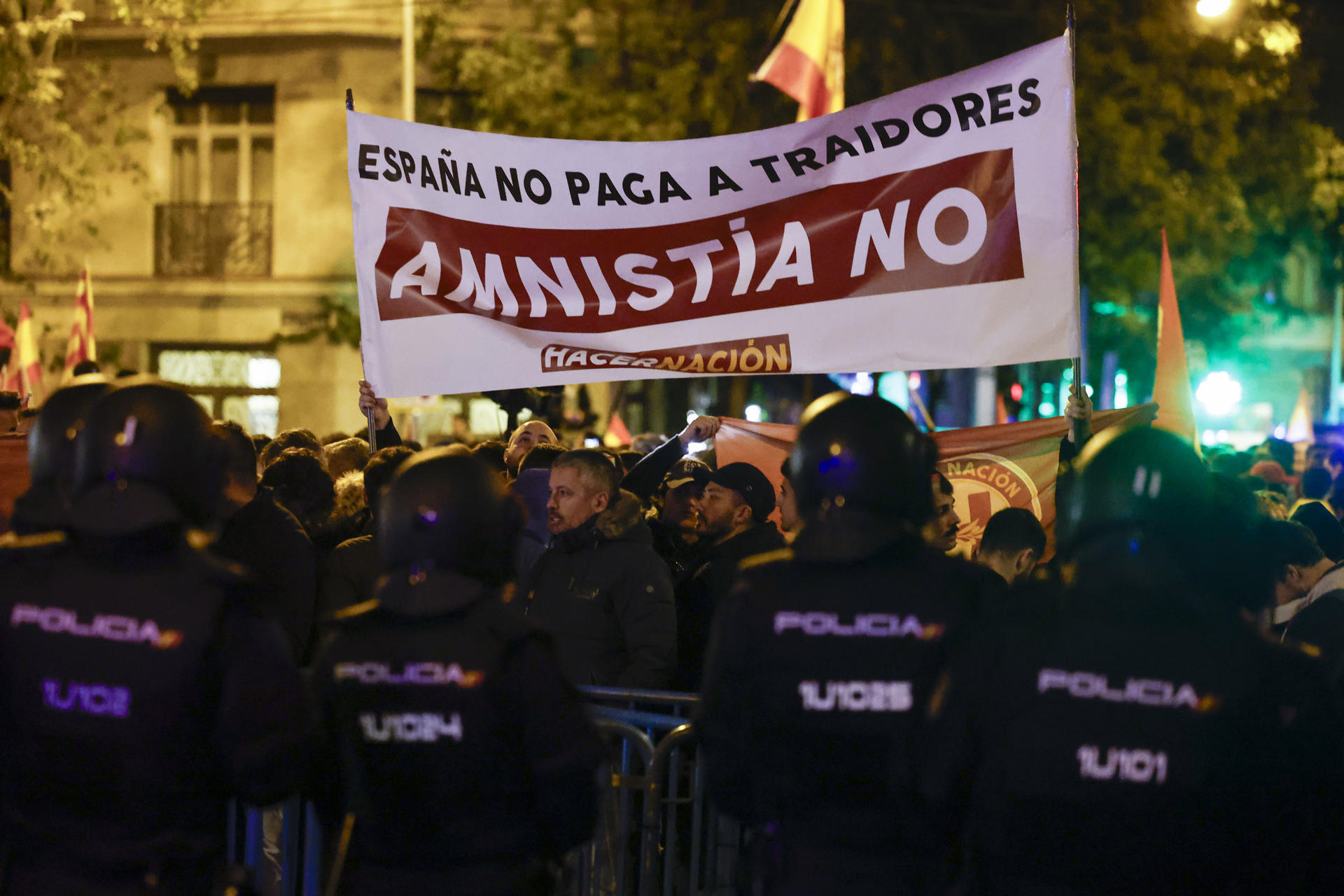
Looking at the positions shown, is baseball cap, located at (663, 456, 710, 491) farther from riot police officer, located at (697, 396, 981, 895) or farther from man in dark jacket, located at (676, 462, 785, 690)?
riot police officer, located at (697, 396, 981, 895)

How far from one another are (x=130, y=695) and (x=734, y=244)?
348cm

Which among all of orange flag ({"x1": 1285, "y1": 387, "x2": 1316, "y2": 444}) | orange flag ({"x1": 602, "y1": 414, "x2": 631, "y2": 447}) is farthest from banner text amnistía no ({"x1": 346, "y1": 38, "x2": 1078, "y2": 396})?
orange flag ({"x1": 1285, "y1": 387, "x2": 1316, "y2": 444})

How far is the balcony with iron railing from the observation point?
65.5 feet

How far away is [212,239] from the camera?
20.1 m

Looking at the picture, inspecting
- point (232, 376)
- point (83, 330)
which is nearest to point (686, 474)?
point (83, 330)

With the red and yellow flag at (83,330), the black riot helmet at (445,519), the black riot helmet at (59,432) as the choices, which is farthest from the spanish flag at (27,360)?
the black riot helmet at (445,519)

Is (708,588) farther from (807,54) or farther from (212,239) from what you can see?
Result: (212,239)

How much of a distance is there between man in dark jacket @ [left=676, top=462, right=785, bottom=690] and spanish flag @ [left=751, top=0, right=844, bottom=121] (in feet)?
23.4

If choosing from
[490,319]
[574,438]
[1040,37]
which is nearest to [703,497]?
[490,319]

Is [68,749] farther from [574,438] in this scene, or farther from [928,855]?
[574,438]

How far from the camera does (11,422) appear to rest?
688 cm

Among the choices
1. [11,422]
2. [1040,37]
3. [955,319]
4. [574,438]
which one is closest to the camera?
[955,319]

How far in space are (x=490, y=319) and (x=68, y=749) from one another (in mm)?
3296

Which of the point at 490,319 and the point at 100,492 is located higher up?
the point at 490,319
